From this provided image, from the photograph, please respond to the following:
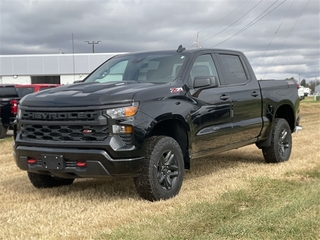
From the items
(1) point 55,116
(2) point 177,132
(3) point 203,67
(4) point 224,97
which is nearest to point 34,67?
(3) point 203,67

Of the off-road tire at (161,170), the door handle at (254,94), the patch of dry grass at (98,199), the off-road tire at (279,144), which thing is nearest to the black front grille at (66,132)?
the off-road tire at (161,170)

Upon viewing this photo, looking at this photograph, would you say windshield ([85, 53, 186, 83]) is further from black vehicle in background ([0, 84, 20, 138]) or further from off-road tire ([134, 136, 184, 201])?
black vehicle in background ([0, 84, 20, 138])

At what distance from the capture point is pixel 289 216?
4.51 metres

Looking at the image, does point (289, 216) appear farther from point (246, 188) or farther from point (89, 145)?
point (89, 145)

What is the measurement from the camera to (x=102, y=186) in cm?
624

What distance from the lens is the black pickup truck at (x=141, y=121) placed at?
4.93m

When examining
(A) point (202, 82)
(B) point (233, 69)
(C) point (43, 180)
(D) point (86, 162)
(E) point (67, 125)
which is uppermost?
(B) point (233, 69)

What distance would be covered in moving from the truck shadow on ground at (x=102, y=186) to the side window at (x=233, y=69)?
145 cm

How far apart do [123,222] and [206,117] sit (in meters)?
2.04

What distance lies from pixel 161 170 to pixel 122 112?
0.87m

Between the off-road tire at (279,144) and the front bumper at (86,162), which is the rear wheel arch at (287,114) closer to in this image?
the off-road tire at (279,144)

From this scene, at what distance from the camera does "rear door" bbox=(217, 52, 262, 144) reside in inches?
262

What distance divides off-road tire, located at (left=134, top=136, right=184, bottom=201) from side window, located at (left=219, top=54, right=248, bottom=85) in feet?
5.72

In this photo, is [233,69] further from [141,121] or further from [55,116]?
[55,116]
